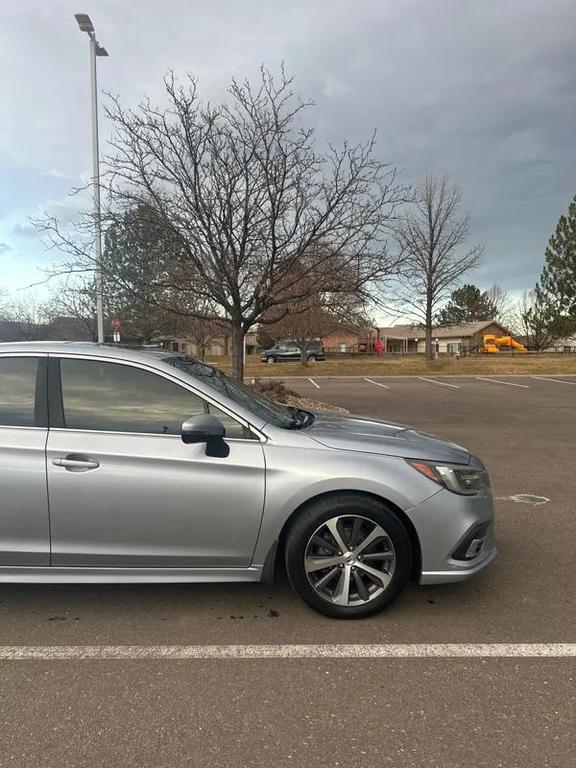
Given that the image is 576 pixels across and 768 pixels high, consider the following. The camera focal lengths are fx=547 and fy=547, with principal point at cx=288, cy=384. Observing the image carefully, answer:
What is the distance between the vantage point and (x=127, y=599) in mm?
3500

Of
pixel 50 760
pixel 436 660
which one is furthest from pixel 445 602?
pixel 50 760

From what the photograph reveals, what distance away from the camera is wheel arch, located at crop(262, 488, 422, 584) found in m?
3.17

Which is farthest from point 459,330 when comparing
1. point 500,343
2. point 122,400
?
point 122,400

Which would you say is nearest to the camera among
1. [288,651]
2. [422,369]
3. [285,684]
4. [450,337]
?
[285,684]

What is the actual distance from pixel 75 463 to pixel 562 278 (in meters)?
46.0

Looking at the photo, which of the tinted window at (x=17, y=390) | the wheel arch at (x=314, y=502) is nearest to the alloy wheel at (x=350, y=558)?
the wheel arch at (x=314, y=502)

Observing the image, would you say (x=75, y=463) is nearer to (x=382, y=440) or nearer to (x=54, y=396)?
(x=54, y=396)

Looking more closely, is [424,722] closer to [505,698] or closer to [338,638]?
[505,698]

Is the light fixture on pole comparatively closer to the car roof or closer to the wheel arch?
the car roof

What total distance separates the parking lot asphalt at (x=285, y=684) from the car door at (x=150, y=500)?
42cm

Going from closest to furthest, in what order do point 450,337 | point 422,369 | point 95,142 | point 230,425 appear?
point 230,425, point 95,142, point 422,369, point 450,337

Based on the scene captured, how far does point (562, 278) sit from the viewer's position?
139 ft

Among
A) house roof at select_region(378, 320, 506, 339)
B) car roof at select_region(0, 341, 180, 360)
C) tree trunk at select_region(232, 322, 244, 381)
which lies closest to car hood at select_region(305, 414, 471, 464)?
car roof at select_region(0, 341, 180, 360)

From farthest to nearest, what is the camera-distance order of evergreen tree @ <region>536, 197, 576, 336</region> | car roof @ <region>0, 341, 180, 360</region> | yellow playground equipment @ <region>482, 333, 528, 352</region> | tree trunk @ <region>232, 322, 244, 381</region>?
yellow playground equipment @ <region>482, 333, 528, 352</region>, evergreen tree @ <region>536, 197, 576, 336</region>, tree trunk @ <region>232, 322, 244, 381</region>, car roof @ <region>0, 341, 180, 360</region>
